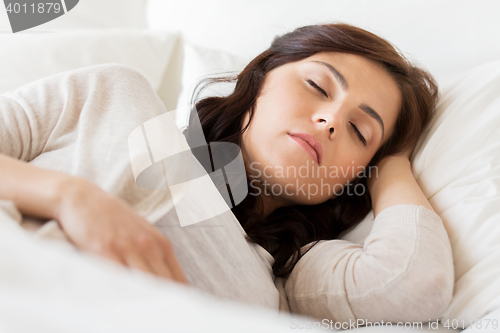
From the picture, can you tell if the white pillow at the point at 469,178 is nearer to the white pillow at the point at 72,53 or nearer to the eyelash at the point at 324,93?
the eyelash at the point at 324,93

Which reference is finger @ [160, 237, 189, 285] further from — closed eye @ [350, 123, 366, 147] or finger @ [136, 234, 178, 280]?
closed eye @ [350, 123, 366, 147]

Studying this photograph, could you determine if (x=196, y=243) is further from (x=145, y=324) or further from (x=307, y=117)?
(x=307, y=117)

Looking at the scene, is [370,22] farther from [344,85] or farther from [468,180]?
[468,180]

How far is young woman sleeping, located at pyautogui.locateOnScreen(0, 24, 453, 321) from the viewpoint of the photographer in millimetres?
348

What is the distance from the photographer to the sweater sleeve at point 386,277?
548 mm

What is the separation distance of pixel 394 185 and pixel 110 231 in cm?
61

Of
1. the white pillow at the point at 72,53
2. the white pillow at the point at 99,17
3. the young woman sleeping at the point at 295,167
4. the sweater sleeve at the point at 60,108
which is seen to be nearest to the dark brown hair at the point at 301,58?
the young woman sleeping at the point at 295,167

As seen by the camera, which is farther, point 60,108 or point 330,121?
point 330,121

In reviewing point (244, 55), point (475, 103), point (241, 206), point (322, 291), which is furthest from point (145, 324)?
point (244, 55)

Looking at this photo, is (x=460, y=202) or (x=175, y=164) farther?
(x=460, y=202)

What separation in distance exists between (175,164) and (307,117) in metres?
0.32

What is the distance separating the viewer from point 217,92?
3.30 ft

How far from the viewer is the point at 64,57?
1020mm

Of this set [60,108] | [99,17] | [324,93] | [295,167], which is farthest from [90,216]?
[99,17]
